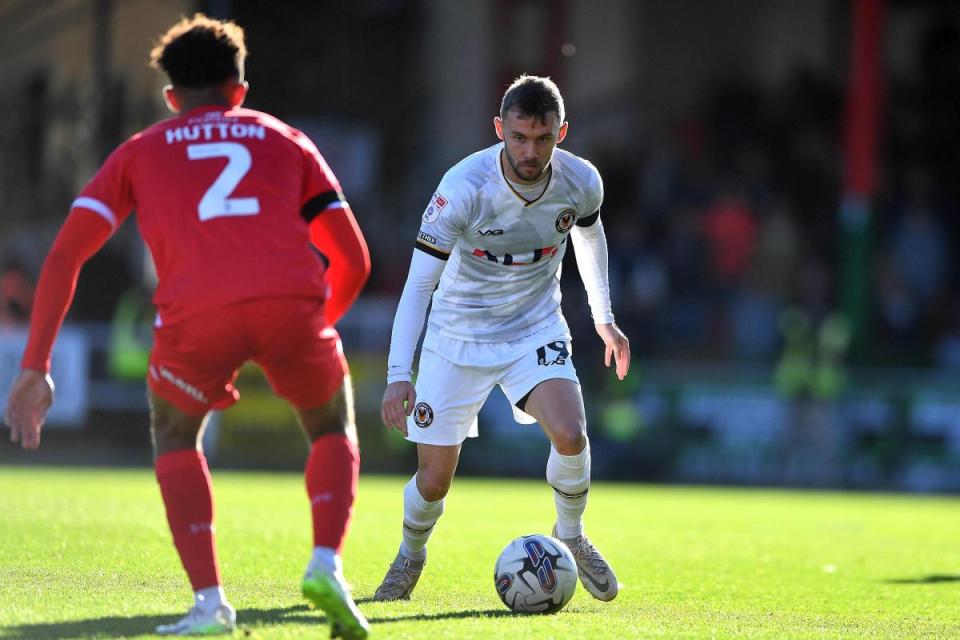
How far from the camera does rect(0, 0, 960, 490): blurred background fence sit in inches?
709

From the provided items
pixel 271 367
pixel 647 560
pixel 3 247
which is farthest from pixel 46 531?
pixel 3 247

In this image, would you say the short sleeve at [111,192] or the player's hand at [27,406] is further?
the short sleeve at [111,192]

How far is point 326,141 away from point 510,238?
16218 millimetres

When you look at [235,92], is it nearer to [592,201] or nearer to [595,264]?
[592,201]

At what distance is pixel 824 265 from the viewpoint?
20297mm

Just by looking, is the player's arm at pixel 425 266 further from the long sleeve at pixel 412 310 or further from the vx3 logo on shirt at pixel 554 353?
the vx3 logo on shirt at pixel 554 353

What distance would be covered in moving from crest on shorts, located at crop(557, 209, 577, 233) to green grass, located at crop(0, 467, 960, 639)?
1620 millimetres

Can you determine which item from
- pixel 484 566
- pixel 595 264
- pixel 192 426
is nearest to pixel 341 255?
→ pixel 192 426

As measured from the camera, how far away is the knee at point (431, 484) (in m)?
6.73

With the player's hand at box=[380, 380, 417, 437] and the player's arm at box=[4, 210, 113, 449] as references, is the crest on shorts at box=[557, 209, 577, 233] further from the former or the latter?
the player's arm at box=[4, 210, 113, 449]

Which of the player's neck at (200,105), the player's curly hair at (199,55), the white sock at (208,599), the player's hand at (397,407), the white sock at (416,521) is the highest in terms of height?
the player's curly hair at (199,55)

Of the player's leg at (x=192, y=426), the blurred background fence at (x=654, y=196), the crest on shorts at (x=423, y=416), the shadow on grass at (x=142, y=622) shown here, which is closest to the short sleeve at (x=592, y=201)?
the crest on shorts at (x=423, y=416)

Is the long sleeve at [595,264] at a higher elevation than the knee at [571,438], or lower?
higher

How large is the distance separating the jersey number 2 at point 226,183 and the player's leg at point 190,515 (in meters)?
0.64
